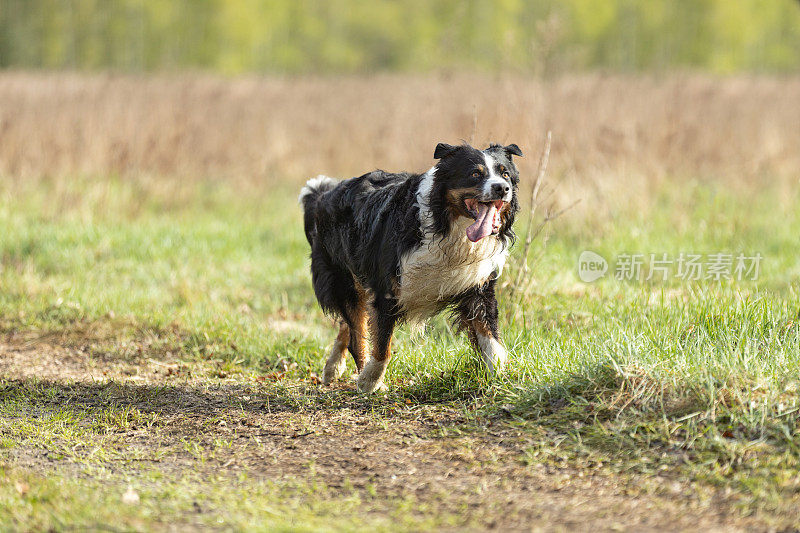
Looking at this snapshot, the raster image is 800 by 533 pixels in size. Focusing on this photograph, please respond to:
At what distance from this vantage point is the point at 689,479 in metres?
3.41

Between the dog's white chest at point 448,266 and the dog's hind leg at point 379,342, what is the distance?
0.12 meters

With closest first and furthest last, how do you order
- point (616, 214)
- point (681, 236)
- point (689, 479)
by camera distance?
→ point (689, 479), point (681, 236), point (616, 214)

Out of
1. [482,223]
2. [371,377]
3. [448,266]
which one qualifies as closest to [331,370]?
[371,377]

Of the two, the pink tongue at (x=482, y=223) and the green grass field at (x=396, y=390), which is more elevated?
the pink tongue at (x=482, y=223)

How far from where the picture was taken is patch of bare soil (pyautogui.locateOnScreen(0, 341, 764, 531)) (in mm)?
3215

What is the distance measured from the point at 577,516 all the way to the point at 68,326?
4.55 meters

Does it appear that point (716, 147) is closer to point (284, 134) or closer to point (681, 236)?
point (681, 236)

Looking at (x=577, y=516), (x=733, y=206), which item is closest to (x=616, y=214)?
(x=733, y=206)

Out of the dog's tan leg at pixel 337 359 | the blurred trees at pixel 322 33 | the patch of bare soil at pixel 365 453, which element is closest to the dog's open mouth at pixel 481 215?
the patch of bare soil at pixel 365 453

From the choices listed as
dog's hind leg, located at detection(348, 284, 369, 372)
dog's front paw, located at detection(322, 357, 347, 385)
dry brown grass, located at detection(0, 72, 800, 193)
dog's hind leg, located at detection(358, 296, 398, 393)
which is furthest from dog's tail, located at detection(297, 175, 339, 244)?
dry brown grass, located at detection(0, 72, 800, 193)

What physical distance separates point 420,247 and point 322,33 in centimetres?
4048

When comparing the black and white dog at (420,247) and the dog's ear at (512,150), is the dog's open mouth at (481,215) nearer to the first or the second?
the black and white dog at (420,247)

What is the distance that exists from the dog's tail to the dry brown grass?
3282 millimetres

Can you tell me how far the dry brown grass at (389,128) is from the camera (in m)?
10.3
